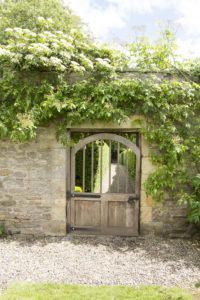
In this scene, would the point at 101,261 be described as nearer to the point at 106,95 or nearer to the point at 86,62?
the point at 106,95

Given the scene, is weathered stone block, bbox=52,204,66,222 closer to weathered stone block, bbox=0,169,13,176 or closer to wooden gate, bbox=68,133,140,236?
wooden gate, bbox=68,133,140,236

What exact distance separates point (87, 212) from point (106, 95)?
98.9 inches

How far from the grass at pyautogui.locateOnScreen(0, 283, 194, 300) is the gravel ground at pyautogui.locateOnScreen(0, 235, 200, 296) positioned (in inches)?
6.0

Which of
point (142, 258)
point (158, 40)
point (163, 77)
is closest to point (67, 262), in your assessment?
point (142, 258)

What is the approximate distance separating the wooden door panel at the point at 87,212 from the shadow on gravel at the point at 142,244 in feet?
1.00

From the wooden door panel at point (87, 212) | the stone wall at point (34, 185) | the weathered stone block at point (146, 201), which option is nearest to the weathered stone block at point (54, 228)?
the stone wall at point (34, 185)

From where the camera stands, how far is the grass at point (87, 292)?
2.70 meters

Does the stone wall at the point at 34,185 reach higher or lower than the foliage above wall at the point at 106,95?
lower

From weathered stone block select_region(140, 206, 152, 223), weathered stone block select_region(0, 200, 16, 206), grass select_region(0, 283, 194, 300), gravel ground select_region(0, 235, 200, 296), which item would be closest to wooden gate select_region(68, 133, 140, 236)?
weathered stone block select_region(140, 206, 152, 223)

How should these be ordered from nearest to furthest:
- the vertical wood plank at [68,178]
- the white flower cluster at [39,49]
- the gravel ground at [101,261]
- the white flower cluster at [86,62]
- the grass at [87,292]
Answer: the grass at [87,292], the gravel ground at [101,261], the white flower cluster at [39,49], the white flower cluster at [86,62], the vertical wood plank at [68,178]

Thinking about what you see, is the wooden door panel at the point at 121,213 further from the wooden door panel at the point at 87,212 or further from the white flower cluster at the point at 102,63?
the white flower cluster at the point at 102,63

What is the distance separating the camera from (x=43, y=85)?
13.7 feet

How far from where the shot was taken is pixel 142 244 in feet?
14.1

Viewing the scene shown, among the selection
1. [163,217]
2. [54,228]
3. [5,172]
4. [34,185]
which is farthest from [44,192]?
[163,217]
